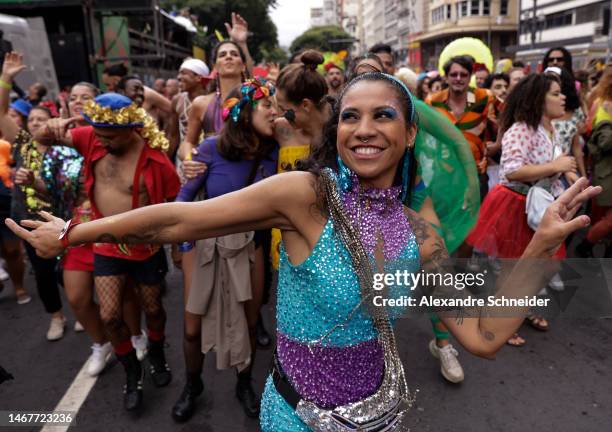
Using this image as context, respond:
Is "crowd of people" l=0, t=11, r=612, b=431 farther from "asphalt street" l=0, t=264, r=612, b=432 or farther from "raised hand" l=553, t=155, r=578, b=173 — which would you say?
"asphalt street" l=0, t=264, r=612, b=432

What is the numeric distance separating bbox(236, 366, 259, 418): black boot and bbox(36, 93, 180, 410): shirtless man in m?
0.68

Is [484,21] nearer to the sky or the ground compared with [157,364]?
nearer to the sky

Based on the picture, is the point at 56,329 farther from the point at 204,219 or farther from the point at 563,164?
the point at 563,164

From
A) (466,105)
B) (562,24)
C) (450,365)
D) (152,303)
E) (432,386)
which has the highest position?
(562,24)

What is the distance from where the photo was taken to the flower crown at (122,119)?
307cm

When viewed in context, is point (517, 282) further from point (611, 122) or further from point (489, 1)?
point (489, 1)

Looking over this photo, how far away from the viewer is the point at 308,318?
61.9 inches

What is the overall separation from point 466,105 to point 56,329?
4388 mm

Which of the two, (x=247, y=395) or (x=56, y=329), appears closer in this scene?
(x=247, y=395)

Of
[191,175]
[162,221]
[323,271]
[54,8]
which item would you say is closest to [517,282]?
[323,271]

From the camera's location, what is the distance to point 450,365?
346 centimetres

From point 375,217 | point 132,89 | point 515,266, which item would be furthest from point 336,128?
point 132,89

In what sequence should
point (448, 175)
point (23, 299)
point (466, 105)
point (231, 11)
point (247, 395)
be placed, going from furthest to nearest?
1. point (231, 11)
2. point (23, 299)
3. point (466, 105)
4. point (247, 395)
5. point (448, 175)

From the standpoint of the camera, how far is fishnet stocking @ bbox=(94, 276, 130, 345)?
10.5 feet
